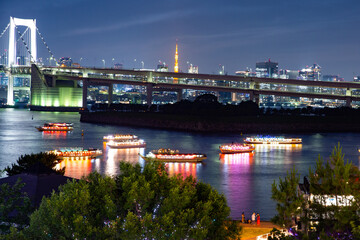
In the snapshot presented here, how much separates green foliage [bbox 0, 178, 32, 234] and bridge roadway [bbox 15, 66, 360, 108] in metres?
37.3

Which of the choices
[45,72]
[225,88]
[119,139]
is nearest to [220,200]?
[119,139]

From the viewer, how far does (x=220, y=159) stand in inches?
846

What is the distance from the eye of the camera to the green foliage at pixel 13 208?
231 inches

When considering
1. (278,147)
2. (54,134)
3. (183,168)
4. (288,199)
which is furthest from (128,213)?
(54,134)

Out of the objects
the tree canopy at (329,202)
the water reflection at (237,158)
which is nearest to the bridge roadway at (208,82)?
the water reflection at (237,158)

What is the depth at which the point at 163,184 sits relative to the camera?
568 cm

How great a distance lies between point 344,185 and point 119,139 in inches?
885

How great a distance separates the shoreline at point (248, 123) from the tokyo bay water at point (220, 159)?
6.00m

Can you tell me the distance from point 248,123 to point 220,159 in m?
17.2

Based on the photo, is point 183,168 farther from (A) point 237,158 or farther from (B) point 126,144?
(B) point 126,144

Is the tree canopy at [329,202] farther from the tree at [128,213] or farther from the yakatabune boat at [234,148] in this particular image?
the yakatabune boat at [234,148]

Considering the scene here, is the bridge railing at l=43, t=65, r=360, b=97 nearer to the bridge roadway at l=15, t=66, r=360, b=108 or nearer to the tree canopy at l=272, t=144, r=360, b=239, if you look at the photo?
the bridge roadway at l=15, t=66, r=360, b=108

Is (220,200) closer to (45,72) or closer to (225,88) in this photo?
(225,88)

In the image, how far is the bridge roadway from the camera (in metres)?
43.0
